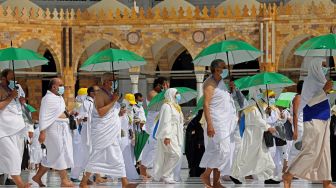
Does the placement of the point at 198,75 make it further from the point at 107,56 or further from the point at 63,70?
the point at 107,56

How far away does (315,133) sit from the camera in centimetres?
1029

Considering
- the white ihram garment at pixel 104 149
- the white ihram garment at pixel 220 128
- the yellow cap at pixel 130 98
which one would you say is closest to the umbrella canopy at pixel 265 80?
the yellow cap at pixel 130 98

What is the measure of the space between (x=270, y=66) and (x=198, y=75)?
2461 millimetres

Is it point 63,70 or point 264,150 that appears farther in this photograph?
point 63,70

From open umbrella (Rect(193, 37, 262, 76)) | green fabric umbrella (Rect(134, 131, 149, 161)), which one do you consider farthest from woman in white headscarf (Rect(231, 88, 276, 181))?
green fabric umbrella (Rect(134, 131, 149, 161))

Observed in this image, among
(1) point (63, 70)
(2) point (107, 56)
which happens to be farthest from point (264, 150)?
(1) point (63, 70)

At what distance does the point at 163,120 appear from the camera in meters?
14.2

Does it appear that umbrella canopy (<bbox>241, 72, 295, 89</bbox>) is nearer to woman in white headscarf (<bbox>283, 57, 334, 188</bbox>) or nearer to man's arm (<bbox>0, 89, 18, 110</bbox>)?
woman in white headscarf (<bbox>283, 57, 334, 188</bbox>)

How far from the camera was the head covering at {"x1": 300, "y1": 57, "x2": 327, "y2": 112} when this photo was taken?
1046cm

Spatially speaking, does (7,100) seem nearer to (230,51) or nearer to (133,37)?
(230,51)

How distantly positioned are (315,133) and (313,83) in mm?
586

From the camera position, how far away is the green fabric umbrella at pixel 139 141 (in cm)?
1644

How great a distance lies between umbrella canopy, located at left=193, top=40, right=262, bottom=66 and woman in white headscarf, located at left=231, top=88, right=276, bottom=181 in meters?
1.14

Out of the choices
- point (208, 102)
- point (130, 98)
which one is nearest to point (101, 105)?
point (208, 102)
